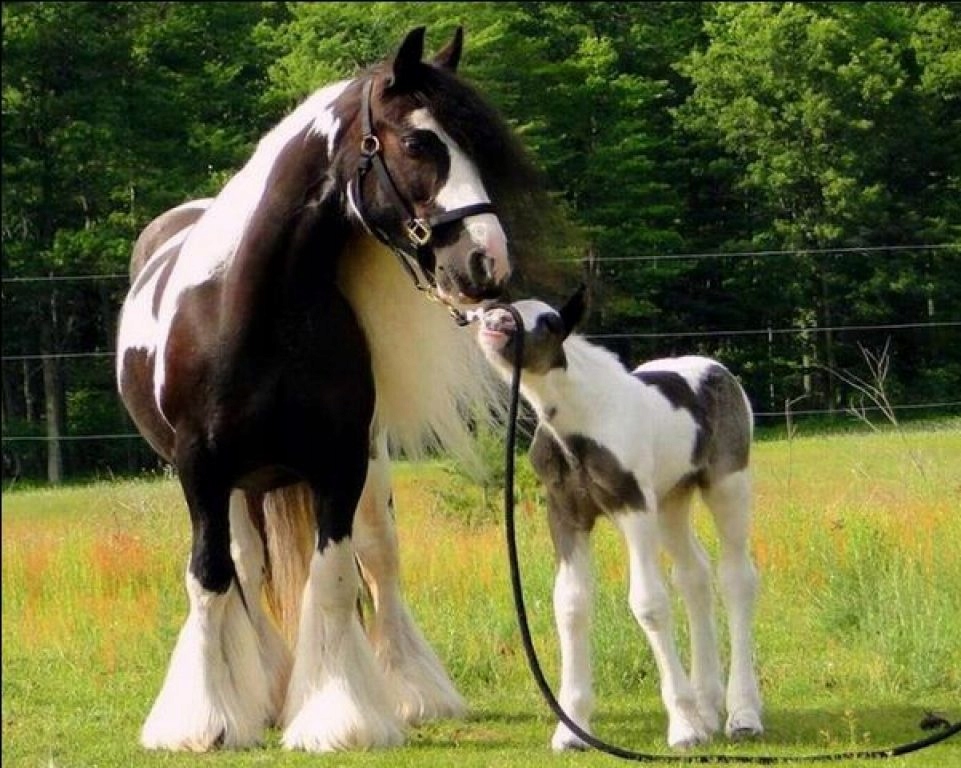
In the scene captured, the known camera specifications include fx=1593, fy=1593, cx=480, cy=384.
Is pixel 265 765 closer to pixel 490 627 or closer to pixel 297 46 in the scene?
pixel 490 627

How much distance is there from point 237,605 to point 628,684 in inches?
75.7

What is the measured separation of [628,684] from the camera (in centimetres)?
686

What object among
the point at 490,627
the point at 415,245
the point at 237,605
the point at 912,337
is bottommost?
the point at 490,627

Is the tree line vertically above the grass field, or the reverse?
the tree line

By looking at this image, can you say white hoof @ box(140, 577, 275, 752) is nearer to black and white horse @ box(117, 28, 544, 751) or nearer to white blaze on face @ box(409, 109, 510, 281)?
black and white horse @ box(117, 28, 544, 751)

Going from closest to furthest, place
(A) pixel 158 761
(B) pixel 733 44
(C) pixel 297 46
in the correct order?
1. (A) pixel 158 761
2. (B) pixel 733 44
3. (C) pixel 297 46

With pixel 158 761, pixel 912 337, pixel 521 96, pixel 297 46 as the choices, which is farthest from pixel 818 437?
pixel 297 46

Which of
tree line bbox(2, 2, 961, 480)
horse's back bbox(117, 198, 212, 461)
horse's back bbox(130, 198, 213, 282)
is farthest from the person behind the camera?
tree line bbox(2, 2, 961, 480)

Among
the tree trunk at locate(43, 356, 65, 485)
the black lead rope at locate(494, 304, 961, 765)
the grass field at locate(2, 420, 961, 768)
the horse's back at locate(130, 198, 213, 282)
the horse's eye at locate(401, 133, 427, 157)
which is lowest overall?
the tree trunk at locate(43, 356, 65, 485)

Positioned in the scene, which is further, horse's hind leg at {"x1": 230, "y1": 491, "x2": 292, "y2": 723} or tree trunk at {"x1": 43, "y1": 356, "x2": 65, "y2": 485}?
tree trunk at {"x1": 43, "y1": 356, "x2": 65, "y2": 485}

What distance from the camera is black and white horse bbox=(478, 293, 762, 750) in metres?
5.32

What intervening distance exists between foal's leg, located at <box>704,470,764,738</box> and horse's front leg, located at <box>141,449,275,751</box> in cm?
172

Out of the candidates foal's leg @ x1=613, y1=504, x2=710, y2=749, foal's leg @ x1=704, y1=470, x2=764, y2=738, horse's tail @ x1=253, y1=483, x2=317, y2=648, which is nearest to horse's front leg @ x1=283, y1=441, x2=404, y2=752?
horse's tail @ x1=253, y1=483, x2=317, y2=648

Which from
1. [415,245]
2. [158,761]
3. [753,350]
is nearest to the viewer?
[415,245]
